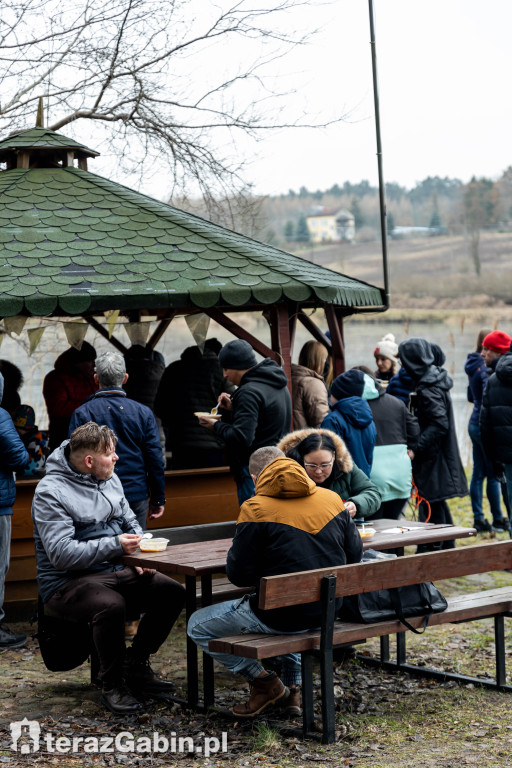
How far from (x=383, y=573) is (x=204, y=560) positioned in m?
0.85

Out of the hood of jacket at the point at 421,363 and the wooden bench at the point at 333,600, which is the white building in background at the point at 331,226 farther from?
the wooden bench at the point at 333,600

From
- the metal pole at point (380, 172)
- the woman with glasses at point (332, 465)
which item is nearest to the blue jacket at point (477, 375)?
the metal pole at point (380, 172)

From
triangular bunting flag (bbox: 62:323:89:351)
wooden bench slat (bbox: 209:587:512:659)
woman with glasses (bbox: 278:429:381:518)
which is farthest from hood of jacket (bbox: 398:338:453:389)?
wooden bench slat (bbox: 209:587:512:659)

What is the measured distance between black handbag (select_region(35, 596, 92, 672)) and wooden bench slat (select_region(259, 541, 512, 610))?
1.23m

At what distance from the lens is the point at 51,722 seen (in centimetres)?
440

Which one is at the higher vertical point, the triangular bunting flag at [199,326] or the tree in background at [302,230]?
the tree in background at [302,230]

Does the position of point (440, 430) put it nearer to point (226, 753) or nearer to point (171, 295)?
point (171, 295)

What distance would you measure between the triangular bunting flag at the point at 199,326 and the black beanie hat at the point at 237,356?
1.04 m

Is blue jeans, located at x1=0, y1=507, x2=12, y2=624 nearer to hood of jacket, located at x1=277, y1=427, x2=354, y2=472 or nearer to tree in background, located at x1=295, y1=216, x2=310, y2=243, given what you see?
hood of jacket, located at x1=277, y1=427, x2=354, y2=472

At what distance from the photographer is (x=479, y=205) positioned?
4744 centimetres

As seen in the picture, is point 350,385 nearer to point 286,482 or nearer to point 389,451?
point 389,451

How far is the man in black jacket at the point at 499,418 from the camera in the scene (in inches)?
281

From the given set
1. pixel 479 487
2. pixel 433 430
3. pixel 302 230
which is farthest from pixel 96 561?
pixel 302 230

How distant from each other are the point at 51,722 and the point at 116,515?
3.33 ft
